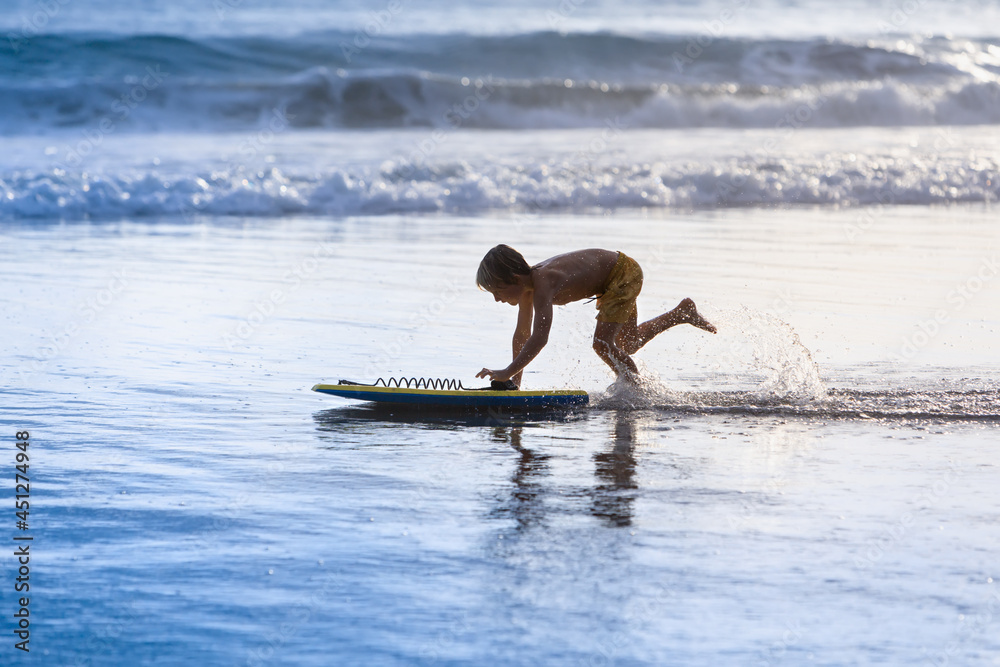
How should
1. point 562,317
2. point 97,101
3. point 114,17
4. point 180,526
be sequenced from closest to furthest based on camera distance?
point 180,526, point 562,317, point 97,101, point 114,17

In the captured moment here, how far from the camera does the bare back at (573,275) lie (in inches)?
247

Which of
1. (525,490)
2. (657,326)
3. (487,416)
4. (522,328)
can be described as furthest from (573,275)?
(525,490)

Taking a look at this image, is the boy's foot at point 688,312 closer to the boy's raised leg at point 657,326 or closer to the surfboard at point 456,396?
the boy's raised leg at point 657,326

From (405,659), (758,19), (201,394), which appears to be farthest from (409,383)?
(758,19)

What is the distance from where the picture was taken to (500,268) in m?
6.08

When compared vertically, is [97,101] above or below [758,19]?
below

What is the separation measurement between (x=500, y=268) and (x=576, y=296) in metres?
0.72

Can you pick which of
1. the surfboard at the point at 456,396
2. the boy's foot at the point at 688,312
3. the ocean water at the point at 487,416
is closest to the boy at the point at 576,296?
the boy's foot at the point at 688,312

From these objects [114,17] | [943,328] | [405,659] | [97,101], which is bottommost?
[405,659]

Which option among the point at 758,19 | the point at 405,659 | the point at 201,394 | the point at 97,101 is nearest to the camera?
the point at 405,659

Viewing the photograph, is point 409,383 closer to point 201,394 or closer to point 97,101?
point 201,394

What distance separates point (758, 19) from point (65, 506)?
42.3m

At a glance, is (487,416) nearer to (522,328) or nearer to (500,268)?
(522,328)

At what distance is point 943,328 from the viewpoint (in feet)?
26.9
